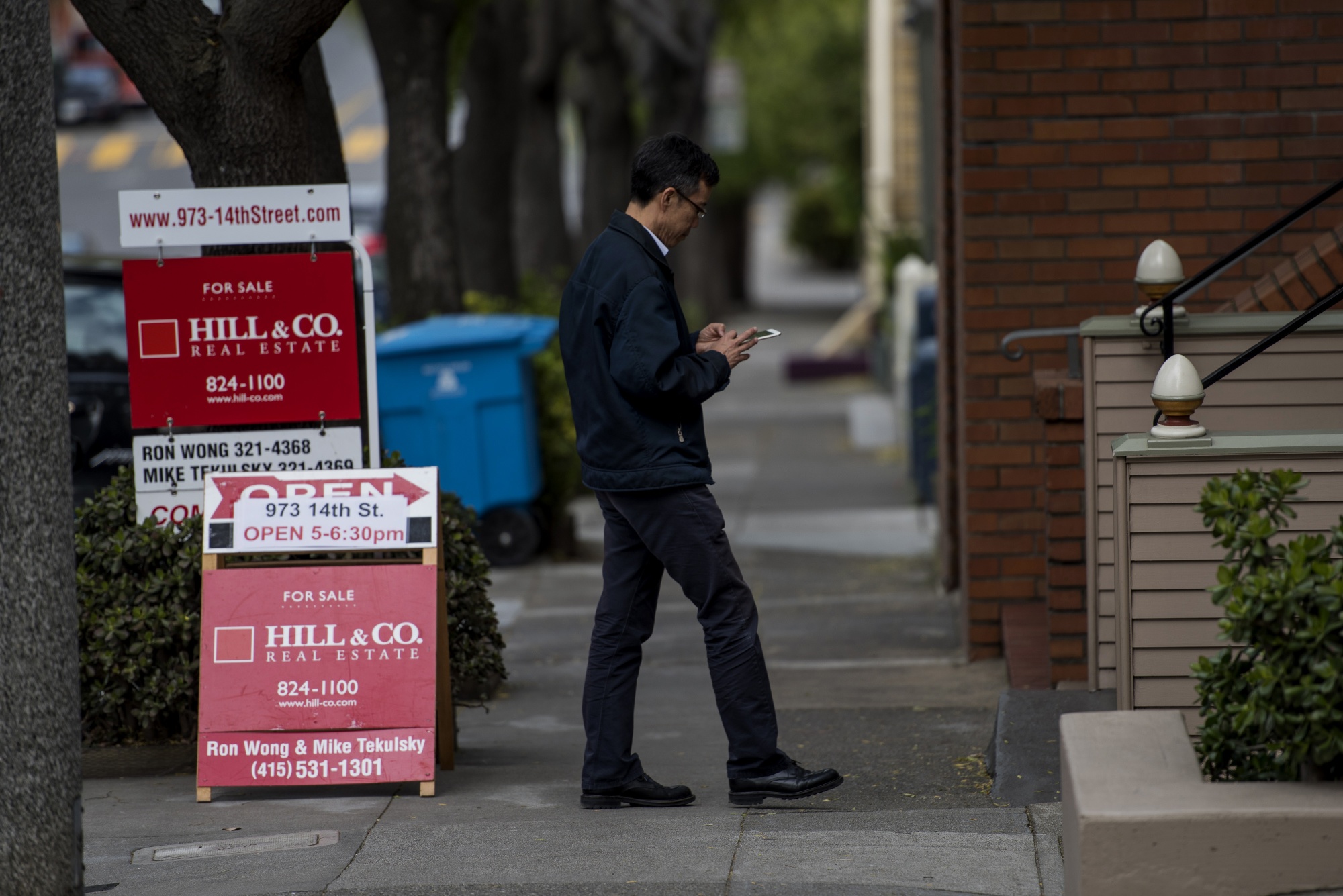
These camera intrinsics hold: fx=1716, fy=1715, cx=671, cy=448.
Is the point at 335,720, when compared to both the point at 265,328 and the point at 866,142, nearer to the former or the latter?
the point at 265,328

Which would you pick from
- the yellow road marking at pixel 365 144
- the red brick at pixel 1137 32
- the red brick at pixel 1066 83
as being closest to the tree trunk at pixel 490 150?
the red brick at pixel 1066 83

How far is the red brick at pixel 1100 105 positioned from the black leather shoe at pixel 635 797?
3.39 metres

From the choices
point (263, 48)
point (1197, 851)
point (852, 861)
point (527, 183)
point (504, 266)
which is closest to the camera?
point (1197, 851)

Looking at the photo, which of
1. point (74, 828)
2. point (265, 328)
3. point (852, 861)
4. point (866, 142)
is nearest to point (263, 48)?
point (265, 328)

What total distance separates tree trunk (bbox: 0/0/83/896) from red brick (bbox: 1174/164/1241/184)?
4.62 metres

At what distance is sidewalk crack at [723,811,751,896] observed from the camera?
4184mm

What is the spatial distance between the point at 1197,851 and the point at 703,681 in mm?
3779

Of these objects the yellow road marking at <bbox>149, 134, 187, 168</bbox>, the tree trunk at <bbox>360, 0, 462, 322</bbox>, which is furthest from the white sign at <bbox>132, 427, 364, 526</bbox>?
the yellow road marking at <bbox>149, 134, 187, 168</bbox>

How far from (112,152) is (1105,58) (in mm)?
39966

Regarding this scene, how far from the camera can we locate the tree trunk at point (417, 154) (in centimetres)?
1031

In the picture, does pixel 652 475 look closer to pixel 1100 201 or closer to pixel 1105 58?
pixel 1100 201

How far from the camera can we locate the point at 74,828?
3.87 m

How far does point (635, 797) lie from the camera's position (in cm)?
504

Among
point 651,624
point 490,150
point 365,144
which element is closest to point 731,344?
point 651,624
